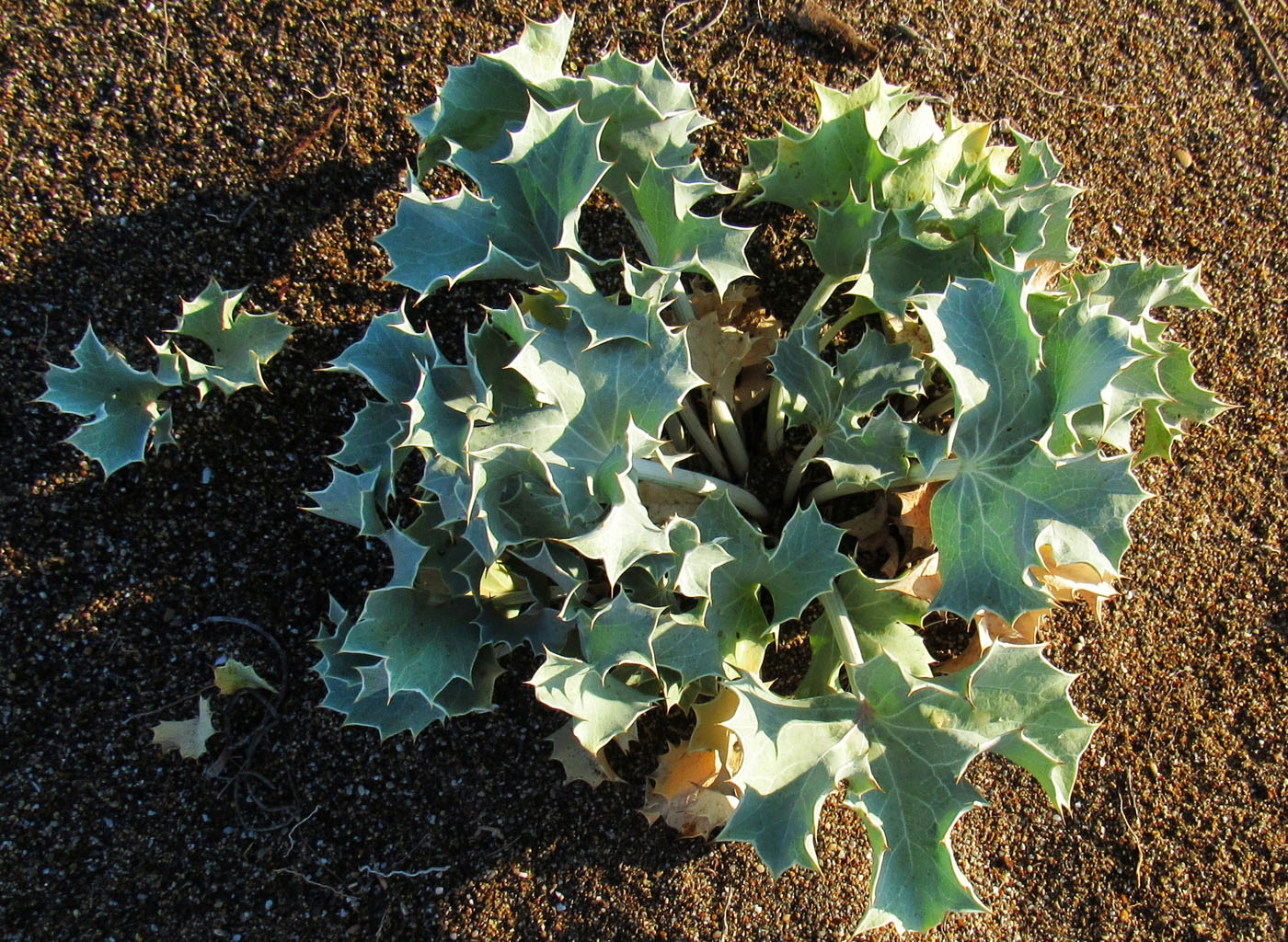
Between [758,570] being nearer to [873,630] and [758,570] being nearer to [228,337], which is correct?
[873,630]

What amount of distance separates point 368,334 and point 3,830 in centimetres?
113

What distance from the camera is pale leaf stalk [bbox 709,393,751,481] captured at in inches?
60.9

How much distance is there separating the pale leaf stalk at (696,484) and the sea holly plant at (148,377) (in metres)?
0.66

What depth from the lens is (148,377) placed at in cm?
150

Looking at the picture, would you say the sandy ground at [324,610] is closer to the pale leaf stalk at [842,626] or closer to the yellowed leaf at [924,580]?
the yellowed leaf at [924,580]

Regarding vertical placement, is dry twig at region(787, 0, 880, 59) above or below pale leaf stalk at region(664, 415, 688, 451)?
above

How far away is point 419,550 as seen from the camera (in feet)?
3.99

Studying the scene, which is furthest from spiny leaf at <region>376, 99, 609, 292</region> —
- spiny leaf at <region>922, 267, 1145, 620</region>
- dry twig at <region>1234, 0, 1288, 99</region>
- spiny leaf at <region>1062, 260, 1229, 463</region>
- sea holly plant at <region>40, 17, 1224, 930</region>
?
dry twig at <region>1234, 0, 1288, 99</region>

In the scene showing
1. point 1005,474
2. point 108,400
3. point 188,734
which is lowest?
point 188,734

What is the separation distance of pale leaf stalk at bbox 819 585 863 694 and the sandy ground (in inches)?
20.0

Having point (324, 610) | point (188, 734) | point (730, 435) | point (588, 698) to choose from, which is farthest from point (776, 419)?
point (188, 734)

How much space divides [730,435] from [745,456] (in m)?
0.07

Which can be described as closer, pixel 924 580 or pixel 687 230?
pixel 687 230

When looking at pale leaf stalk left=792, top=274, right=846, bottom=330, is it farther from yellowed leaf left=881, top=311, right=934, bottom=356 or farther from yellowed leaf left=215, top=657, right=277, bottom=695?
yellowed leaf left=215, top=657, right=277, bottom=695
